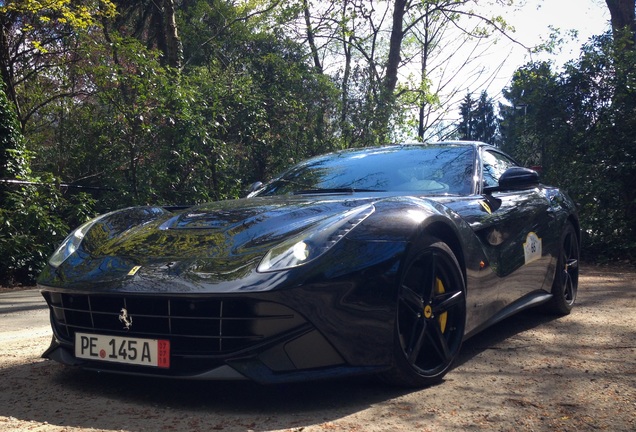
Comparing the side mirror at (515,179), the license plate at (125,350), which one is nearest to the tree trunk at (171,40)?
the side mirror at (515,179)

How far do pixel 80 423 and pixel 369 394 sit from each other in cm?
124

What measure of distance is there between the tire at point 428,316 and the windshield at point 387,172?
0.74m

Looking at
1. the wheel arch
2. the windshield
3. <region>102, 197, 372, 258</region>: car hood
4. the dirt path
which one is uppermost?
the windshield

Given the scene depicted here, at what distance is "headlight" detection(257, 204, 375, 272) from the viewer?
283 cm

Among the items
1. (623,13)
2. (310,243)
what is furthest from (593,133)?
(310,243)

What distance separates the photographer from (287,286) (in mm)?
2729

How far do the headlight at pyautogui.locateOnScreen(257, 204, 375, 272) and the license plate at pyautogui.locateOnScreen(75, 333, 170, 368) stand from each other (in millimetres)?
538

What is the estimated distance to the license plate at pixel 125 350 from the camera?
283cm

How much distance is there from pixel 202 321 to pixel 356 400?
0.77m

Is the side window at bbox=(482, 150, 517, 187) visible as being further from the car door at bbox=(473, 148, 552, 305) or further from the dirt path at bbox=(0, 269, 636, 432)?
the dirt path at bbox=(0, 269, 636, 432)

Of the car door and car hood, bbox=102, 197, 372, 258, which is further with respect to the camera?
the car door

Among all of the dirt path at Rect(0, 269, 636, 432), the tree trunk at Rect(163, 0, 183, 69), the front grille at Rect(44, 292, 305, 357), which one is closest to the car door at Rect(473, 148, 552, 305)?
the dirt path at Rect(0, 269, 636, 432)

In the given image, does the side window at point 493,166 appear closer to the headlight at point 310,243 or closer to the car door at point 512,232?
the car door at point 512,232

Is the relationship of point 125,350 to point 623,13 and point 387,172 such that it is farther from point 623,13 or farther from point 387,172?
point 623,13
